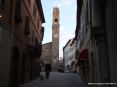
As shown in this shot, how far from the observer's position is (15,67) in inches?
728

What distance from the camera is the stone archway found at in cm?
1747

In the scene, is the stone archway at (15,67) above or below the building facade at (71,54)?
below

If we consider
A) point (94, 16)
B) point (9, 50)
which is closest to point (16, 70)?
point (9, 50)

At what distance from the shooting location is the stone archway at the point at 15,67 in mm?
17469

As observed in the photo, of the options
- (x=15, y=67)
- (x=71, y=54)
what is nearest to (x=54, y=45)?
(x=71, y=54)

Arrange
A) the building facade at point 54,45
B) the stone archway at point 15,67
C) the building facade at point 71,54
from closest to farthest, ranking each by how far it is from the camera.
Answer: the stone archway at point 15,67, the building facade at point 71,54, the building facade at point 54,45

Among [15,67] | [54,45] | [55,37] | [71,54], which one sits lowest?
[15,67]

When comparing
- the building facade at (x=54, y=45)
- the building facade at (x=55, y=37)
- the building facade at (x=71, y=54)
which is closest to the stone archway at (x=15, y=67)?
the building facade at (x=71, y=54)

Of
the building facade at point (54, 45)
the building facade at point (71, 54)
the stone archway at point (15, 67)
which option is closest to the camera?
the stone archway at point (15, 67)

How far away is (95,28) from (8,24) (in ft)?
20.2

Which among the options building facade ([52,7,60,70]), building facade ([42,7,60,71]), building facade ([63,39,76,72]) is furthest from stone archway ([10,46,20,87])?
building facade ([52,7,60,70])

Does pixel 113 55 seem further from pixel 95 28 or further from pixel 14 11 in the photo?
pixel 14 11

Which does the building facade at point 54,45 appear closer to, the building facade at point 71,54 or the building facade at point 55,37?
the building facade at point 55,37

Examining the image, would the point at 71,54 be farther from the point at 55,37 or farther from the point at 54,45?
the point at 55,37
